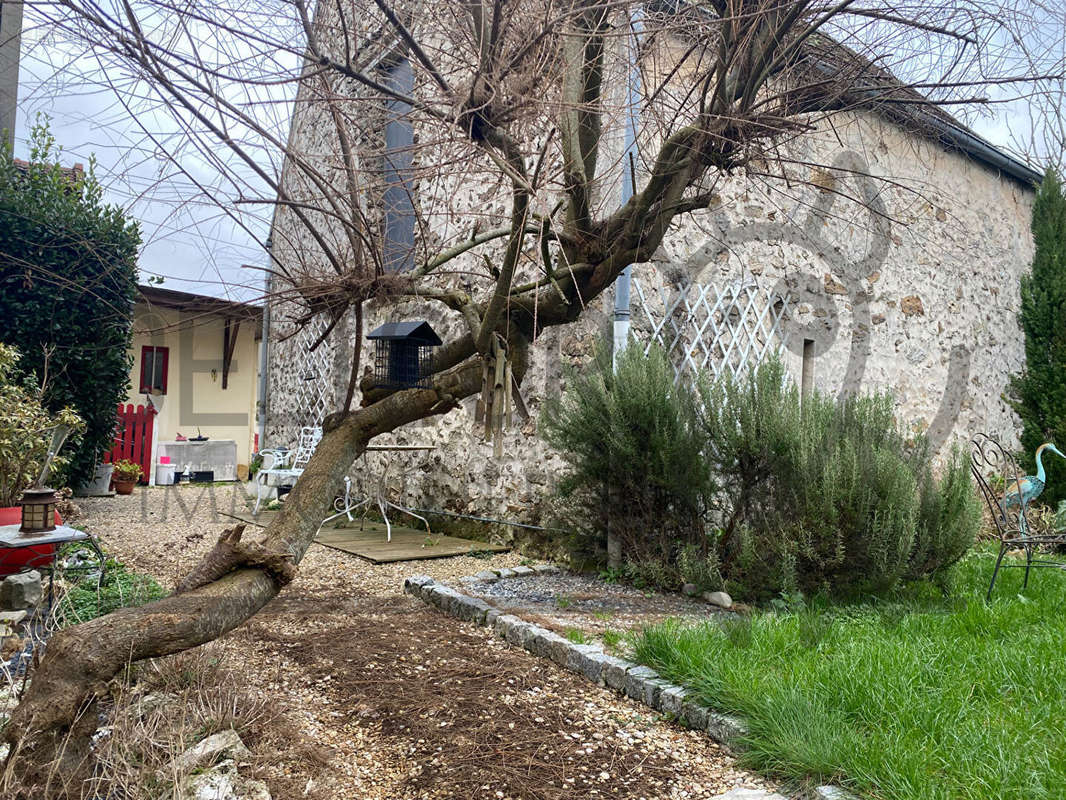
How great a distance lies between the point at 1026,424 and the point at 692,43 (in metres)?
6.50

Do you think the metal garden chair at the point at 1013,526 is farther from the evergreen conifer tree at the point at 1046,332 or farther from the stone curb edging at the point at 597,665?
the stone curb edging at the point at 597,665

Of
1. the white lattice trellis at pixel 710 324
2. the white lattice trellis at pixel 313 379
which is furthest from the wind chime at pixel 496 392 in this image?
the white lattice trellis at pixel 313 379

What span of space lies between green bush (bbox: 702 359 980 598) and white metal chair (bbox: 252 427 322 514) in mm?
3996

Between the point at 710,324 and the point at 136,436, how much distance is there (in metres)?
9.91

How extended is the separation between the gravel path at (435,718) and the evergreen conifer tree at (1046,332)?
20.9 ft

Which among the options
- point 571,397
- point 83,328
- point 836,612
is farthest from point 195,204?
point 83,328

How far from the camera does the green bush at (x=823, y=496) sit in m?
3.81

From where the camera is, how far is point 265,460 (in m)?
8.66

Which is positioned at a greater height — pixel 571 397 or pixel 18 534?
pixel 571 397

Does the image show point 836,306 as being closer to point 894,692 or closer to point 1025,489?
point 1025,489

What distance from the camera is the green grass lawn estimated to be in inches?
78.8

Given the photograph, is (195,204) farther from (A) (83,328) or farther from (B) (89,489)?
(B) (89,489)

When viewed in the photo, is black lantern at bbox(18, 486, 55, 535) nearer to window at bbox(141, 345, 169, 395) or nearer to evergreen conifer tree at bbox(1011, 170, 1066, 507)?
evergreen conifer tree at bbox(1011, 170, 1066, 507)

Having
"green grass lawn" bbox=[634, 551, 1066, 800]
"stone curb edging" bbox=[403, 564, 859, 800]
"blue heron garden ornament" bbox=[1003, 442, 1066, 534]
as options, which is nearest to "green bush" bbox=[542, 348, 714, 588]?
"green grass lawn" bbox=[634, 551, 1066, 800]
